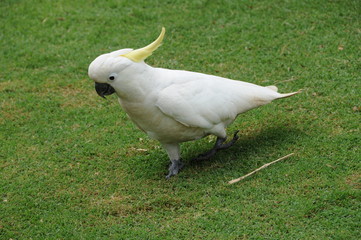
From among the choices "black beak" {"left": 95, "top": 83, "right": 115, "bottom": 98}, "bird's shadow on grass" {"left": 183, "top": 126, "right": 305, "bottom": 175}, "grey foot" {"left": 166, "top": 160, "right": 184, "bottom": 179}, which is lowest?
"grey foot" {"left": 166, "top": 160, "right": 184, "bottom": 179}

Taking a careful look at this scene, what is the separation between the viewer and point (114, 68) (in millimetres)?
4031

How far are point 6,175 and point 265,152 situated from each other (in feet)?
7.27

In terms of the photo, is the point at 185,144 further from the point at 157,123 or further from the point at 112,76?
the point at 112,76

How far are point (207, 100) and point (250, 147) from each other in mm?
719

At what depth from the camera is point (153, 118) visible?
4262mm

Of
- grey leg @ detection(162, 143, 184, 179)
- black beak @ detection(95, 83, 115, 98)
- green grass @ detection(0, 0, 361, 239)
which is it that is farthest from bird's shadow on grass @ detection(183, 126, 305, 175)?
black beak @ detection(95, 83, 115, 98)

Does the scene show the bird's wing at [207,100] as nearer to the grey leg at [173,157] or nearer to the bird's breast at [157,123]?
the bird's breast at [157,123]

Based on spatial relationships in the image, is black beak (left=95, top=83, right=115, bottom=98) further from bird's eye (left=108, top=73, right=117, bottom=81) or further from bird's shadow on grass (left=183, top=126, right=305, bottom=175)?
bird's shadow on grass (left=183, top=126, right=305, bottom=175)

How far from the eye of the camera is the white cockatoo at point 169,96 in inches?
161

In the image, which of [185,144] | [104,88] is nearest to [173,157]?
[185,144]

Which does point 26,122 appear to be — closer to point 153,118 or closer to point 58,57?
point 58,57

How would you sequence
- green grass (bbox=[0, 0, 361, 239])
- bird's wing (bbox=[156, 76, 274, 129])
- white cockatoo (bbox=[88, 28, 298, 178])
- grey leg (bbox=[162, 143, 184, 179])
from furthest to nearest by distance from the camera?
grey leg (bbox=[162, 143, 184, 179]) < bird's wing (bbox=[156, 76, 274, 129]) < white cockatoo (bbox=[88, 28, 298, 178]) < green grass (bbox=[0, 0, 361, 239])

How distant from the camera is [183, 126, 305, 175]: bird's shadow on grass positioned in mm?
4684

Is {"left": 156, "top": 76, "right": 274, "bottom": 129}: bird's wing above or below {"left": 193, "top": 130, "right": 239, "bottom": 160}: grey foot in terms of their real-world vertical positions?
above
